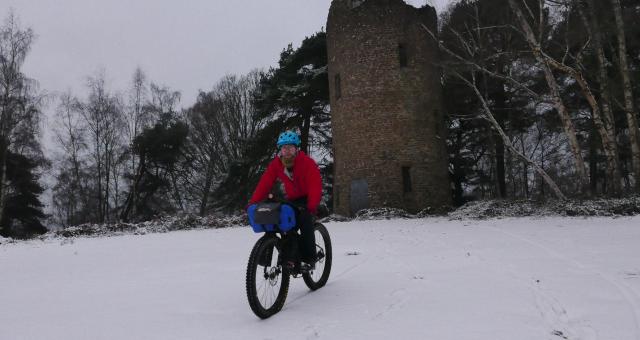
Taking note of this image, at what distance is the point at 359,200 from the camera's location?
18078 millimetres

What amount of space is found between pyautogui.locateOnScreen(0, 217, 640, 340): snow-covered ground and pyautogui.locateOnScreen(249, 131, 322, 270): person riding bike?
20.5 inches

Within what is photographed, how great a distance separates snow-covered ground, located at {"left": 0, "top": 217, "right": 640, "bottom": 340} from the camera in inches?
125

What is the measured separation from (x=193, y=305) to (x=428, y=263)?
307cm

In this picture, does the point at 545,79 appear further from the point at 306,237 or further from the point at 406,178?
the point at 306,237

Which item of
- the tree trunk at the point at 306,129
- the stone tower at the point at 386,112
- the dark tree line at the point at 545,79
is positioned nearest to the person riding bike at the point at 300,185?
the dark tree line at the point at 545,79

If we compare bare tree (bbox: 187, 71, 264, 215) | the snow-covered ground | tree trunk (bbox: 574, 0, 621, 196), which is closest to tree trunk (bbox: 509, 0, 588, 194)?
tree trunk (bbox: 574, 0, 621, 196)

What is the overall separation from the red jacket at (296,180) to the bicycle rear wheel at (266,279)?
0.52 meters

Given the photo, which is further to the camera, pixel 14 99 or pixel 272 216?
pixel 14 99

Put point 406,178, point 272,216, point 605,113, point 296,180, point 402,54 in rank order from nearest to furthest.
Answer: point 272,216 → point 296,180 → point 605,113 → point 406,178 → point 402,54

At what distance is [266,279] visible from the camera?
3.77 m

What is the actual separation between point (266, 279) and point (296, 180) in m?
0.95

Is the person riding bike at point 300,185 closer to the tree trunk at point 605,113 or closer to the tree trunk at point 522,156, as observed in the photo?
the tree trunk at point 522,156

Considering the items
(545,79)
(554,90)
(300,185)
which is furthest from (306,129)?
(300,185)

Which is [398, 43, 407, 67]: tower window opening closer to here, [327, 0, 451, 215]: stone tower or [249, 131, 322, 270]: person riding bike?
[327, 0, 451, 215]: stone tower
